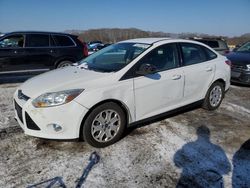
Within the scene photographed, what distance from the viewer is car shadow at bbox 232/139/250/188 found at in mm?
3078

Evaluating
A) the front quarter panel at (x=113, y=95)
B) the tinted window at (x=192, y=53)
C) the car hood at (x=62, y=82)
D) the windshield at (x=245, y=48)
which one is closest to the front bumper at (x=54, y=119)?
the front quarter panel at (x=113, y=95)

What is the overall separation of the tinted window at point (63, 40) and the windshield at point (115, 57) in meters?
4.13

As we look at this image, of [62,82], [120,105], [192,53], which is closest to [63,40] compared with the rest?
[192,53]

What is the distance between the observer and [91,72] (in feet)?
13.5

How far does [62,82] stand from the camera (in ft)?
12.4

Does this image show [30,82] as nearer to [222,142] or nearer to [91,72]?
[91,72]

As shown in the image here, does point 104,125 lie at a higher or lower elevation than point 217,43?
lower

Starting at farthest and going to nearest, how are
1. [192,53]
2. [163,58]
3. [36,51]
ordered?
[36,51], [192,53], [163,58]

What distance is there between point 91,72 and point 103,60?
25.1 inches

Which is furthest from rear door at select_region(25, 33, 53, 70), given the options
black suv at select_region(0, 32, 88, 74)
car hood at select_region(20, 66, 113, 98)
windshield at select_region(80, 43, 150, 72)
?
car hood at select_region(20, 66, 113, 98)

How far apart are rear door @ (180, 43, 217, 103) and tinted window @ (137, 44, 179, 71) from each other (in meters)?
0.22

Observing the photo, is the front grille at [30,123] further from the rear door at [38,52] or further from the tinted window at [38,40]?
the tinted window at [38,40]

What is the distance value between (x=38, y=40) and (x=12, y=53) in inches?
36.6

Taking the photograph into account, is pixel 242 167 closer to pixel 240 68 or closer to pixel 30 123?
pixel 30 123
